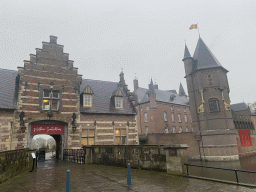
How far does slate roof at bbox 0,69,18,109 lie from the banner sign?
2443mm

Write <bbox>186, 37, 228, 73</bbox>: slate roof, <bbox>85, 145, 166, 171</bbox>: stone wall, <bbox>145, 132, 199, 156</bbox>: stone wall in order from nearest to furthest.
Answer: <bbox>85, 145, 166, 171</bbox>: stone wall → <bbox>186, 37, 228, 73</bbox>: slate roof → <bbox>145, 132, 199, 156</bbox>: stone wall

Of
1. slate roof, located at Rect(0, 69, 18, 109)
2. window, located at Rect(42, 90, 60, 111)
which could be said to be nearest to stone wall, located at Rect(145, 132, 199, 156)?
window, located at Rect(42, 90, 60, 111)

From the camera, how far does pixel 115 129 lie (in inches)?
748

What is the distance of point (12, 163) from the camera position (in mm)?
7465

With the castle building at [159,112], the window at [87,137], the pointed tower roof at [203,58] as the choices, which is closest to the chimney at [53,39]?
the window at [87,137]

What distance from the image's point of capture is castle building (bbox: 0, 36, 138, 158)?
48.8 feet

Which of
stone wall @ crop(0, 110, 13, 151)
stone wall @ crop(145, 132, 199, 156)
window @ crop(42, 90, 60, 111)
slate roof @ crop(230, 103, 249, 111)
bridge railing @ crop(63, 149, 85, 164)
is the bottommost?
bridge railing @ crop(63, 149, 85, 164)

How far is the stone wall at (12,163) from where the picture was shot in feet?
21.5

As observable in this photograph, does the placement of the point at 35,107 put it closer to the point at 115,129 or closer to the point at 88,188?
the point at 115,129

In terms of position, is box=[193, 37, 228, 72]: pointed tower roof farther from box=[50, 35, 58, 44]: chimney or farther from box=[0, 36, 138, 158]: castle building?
box=[50, 35, 58, 44]: chimney

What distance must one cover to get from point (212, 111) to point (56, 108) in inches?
817

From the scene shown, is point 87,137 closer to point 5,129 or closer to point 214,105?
point 5,129

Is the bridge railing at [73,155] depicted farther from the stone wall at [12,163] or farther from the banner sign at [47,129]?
the stone wall at [12,163]

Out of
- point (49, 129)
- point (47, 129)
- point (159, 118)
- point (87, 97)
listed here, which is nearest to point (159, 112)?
point (159, 118)
